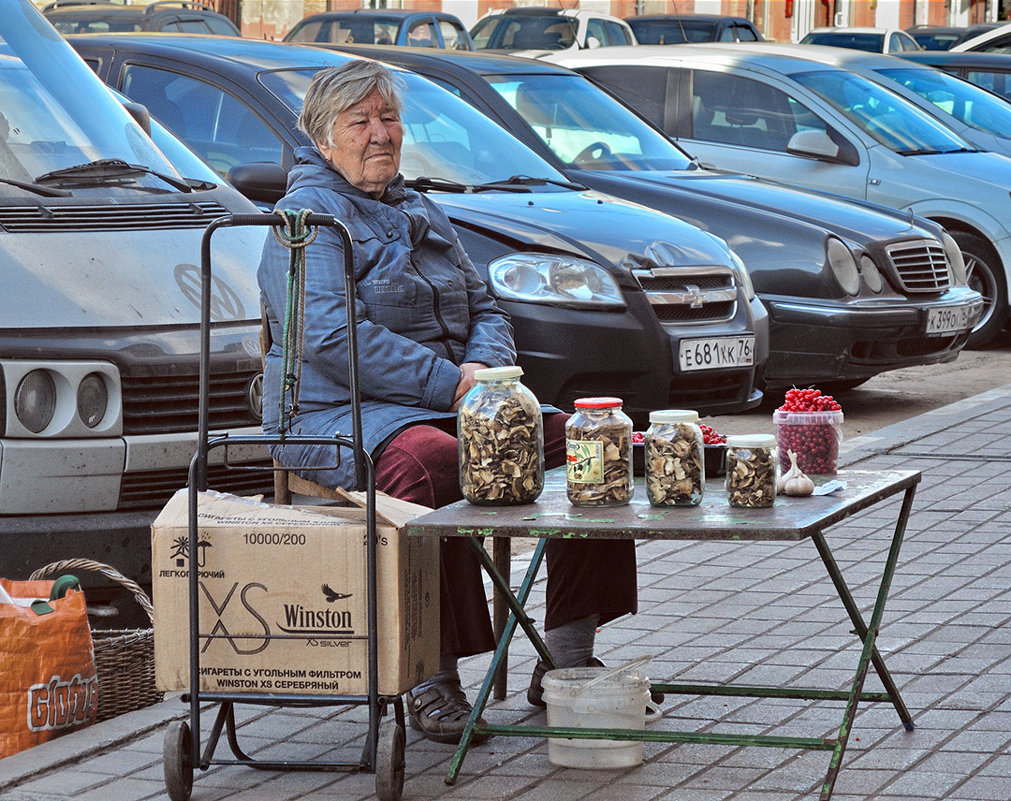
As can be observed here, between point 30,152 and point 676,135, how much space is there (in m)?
6.61

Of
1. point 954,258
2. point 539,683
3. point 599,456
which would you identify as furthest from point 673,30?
point 599,456

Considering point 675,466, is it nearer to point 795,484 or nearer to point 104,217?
point 795,484

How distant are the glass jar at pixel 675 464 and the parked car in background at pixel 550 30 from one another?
18.7 metres

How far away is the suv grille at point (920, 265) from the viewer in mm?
9094

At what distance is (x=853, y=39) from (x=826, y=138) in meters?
14.6

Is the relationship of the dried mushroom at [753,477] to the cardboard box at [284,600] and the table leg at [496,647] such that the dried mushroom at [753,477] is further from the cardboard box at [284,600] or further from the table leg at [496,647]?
the cardboard box at [284,600]

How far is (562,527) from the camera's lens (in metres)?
3.51

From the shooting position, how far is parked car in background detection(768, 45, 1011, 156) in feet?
40.9

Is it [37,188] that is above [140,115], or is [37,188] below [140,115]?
below

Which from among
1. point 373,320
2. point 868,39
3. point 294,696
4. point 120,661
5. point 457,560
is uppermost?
point 868,39

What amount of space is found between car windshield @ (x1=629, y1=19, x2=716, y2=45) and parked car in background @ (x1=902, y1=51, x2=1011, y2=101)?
7294 millimetres

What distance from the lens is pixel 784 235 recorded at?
8.95 metres

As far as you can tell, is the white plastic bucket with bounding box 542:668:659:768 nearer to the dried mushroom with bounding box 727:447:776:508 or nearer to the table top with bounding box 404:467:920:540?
the table top with bounding box 404:467:920:540

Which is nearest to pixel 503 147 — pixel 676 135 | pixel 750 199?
pixel 750 199
